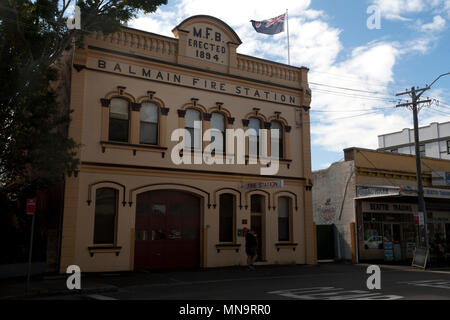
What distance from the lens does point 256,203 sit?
69.3ft

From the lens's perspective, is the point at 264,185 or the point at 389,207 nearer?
the point at 264,185

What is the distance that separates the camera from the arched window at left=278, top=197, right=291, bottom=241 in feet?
70.7

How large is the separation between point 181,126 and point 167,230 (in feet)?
14.3

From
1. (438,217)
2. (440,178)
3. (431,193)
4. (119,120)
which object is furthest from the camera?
(438,217)

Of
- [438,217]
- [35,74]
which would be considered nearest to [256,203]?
[35,74]

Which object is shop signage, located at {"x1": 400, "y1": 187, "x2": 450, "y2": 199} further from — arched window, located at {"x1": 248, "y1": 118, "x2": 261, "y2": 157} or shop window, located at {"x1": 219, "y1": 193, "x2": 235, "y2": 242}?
shop window, located at {"x1": 219, "y1": 193, "x2": 235, "y2": 242}

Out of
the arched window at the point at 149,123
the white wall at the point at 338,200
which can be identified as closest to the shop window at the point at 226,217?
the arched window at the point at 149,123

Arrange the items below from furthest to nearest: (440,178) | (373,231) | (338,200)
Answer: (440,178), (338,200), (373,231)

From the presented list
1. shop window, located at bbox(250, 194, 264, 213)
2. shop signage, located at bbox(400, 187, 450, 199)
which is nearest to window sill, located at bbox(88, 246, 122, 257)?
shop window, located at bbox(250, 194, 264, 213)

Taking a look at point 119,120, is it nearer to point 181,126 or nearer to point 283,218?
point 181,126

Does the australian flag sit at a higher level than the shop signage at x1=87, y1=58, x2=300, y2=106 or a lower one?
higher

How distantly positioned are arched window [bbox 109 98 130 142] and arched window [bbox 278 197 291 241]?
8.04m

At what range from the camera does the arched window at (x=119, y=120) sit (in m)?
17.9
